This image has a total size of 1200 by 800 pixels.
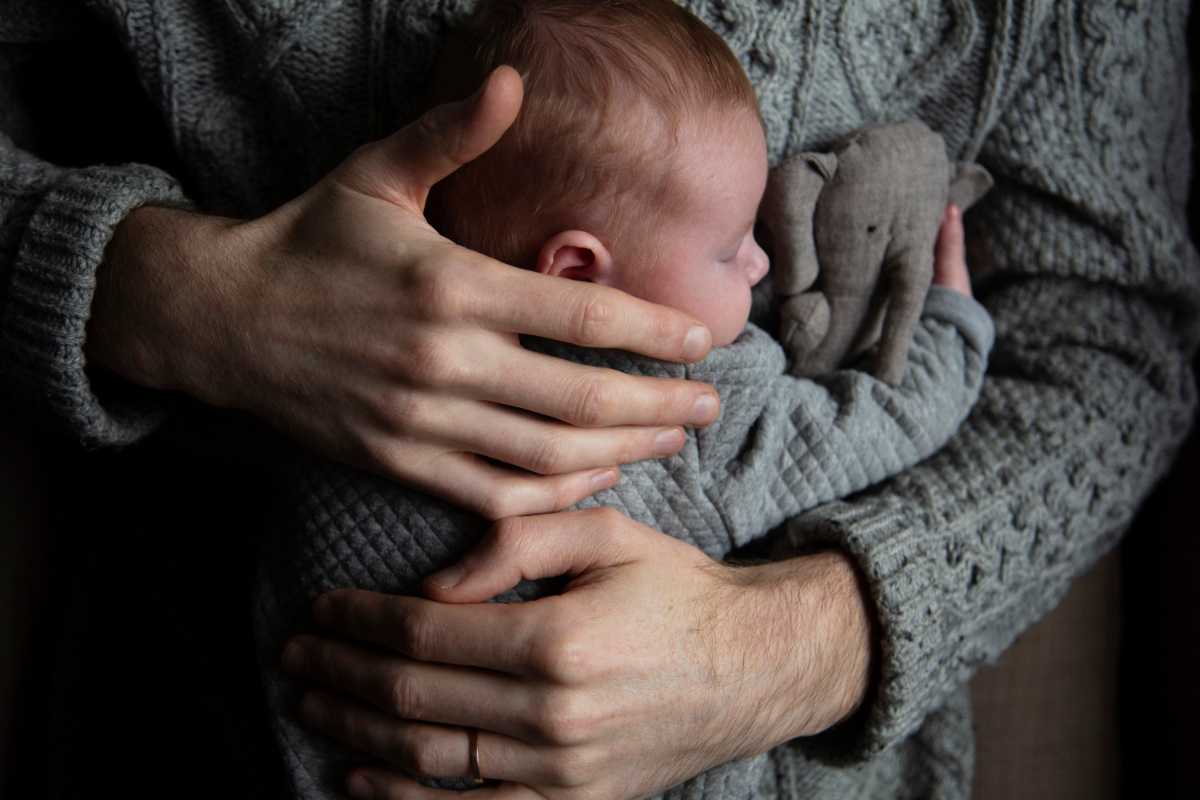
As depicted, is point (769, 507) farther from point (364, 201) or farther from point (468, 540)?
point (364, 201)

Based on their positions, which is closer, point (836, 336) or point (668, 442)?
point (668, 442)

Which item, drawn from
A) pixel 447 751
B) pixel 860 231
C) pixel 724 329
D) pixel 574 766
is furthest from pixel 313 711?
pixel 860 231

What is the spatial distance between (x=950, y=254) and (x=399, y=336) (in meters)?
0.77

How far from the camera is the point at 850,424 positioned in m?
0.90

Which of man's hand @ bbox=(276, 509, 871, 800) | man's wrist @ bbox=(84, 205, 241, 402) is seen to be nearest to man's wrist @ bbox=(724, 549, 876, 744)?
man's hand @ bbox=(276, 509, 871, 800)

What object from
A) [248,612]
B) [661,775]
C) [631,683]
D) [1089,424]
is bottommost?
[248,612]

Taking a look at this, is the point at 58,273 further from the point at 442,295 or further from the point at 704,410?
the point at 704,410

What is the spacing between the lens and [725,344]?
87 cm

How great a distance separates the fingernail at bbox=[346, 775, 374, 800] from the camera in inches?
29.1

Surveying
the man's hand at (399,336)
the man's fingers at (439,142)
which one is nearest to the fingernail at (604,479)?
the man's hand at (399,336)

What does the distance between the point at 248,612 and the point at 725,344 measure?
0.74 meters

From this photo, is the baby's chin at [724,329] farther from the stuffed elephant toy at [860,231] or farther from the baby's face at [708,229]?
the stuffed elephant toy at [860,231]

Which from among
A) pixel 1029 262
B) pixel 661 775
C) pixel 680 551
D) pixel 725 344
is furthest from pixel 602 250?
pixel 1029 262

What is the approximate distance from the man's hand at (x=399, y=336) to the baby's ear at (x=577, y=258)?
0.33ft
